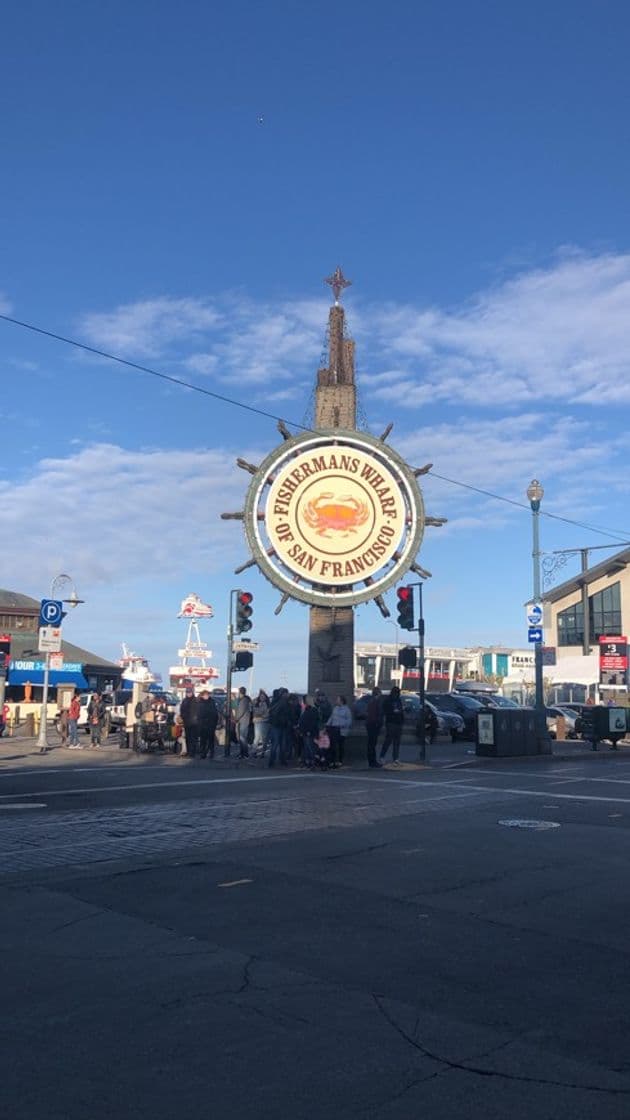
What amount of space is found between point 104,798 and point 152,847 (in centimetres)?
475

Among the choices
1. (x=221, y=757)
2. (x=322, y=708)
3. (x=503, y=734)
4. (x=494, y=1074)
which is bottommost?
(x=494, y=1074)

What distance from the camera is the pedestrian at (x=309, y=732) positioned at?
22.0 metres

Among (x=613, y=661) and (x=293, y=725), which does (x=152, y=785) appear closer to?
(x=293, y=725)

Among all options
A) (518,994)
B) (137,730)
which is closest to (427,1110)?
(518,994)

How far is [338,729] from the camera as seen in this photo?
22219mm

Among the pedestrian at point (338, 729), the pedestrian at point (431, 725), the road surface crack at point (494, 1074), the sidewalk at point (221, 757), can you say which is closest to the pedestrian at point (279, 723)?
the sidewalk at point (221, 757)

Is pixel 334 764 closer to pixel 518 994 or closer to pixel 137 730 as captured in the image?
pixel 137 730

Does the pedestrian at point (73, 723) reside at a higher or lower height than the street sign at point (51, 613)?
lower

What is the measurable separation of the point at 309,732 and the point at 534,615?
8.66m

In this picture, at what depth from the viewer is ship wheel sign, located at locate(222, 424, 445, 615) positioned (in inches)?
1260

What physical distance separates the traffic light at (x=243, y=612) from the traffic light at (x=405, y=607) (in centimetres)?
363

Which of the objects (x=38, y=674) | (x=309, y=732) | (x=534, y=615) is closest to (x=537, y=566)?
(x=534, y=615)

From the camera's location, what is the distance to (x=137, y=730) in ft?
85.7

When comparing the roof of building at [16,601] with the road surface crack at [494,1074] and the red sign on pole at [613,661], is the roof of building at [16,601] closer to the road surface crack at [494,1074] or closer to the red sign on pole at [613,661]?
the red sign on pole at [613,661]
